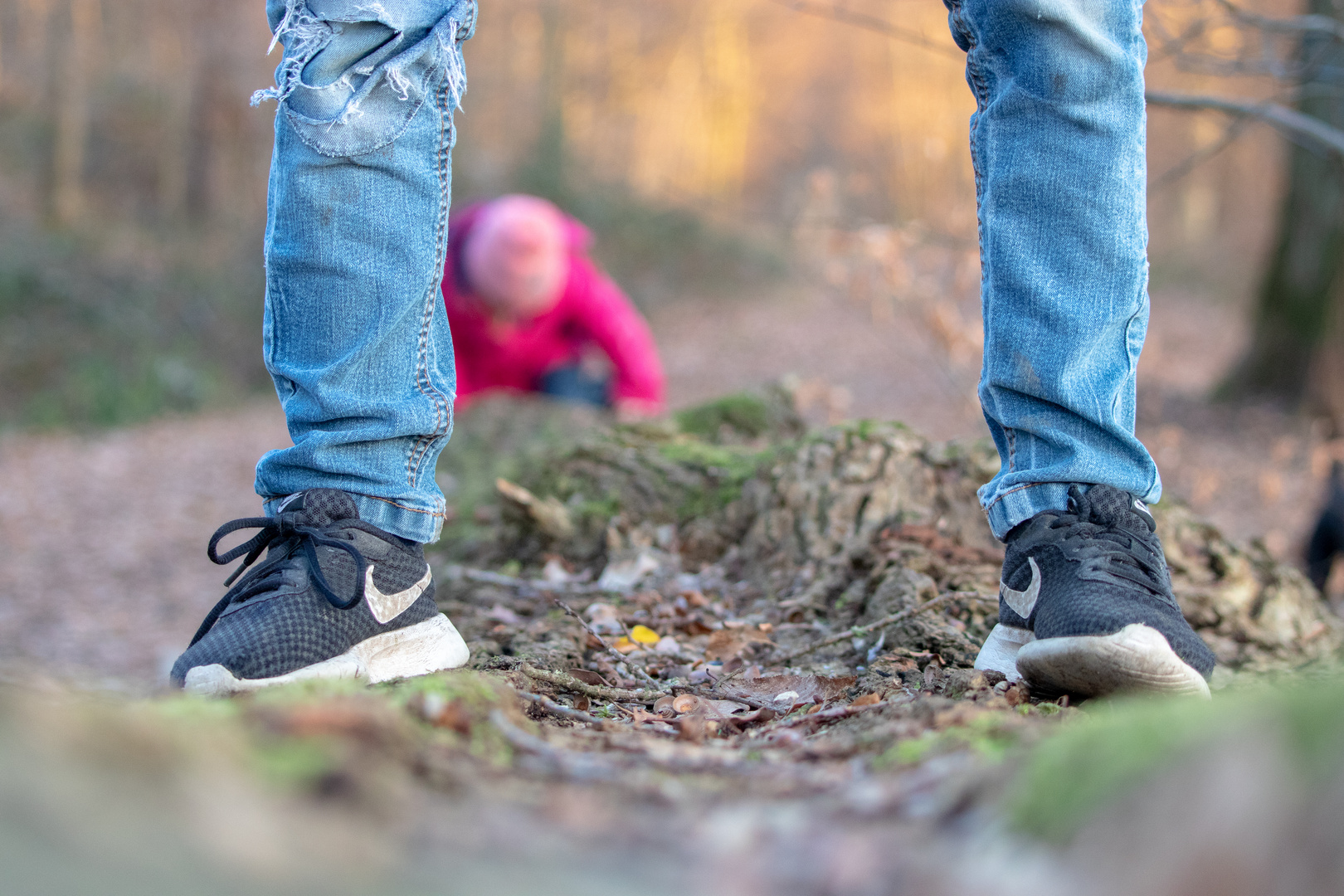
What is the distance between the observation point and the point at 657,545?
2.86m

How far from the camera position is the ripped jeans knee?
1.78 m

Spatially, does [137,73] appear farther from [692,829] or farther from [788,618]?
[692,829]

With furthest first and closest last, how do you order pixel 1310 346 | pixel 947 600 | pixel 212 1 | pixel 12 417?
1. pixel 212 1
2. pixel 12 417
3. pixel 1310 346
4. pixel 947 600

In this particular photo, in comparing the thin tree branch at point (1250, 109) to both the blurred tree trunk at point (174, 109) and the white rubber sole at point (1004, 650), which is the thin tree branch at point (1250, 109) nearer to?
the white rubber sole at point (1004, 650)

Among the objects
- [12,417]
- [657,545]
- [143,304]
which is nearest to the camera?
[657,545]

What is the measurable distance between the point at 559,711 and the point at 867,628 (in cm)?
73

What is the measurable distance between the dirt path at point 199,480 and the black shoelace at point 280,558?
3.91 ft

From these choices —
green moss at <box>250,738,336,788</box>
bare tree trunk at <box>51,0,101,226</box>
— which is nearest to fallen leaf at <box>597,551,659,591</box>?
green moss at <box>250,738,336,788</box>

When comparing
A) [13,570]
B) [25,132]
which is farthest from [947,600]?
[25,132]

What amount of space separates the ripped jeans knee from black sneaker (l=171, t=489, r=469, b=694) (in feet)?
2.07

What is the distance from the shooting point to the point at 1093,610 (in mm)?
1562

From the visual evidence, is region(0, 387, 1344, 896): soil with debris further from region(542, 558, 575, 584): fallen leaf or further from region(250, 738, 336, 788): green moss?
region(542, 558, 575, 584): fallen leaf

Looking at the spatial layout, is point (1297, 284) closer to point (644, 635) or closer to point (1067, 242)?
point (1067, 242)

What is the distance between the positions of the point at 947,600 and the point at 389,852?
1469 mm
